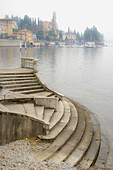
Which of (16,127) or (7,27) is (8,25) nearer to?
(7,27)

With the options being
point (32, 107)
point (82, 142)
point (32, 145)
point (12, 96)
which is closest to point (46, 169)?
point (32, 145)

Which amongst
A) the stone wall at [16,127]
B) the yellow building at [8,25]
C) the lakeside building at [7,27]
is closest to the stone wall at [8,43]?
the lakeside building at [7,27]

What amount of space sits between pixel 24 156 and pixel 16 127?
5.15ft

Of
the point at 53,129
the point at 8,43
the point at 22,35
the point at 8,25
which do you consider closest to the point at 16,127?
the point at 53,129

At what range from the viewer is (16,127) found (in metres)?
8.80

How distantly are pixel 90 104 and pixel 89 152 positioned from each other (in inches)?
391

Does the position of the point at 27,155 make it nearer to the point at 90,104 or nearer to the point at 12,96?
the point at 12,96

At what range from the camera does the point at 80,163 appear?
8.14 m

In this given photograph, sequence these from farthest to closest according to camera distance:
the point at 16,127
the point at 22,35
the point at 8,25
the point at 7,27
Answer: the point at 7,27, the point at 8,25, the point at 22,35, the point at 16,127

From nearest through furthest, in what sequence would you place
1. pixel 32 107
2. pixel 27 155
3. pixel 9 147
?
pixel 27 155, pixel 9 147, pixel 32 107

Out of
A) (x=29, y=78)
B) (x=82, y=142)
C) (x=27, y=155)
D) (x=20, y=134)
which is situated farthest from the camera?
(x=29, y=78)

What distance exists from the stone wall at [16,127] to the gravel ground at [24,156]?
303 millimetres

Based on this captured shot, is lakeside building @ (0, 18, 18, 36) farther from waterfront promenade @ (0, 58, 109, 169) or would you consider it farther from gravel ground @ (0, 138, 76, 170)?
gravel ground @ (0, 138, 76, 170)

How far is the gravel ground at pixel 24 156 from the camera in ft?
23.4
